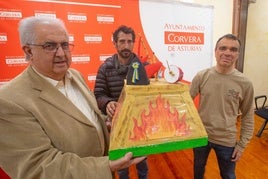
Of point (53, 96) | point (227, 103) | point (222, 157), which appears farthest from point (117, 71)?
point (222, 157)

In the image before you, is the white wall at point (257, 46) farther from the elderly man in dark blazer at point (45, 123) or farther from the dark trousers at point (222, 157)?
the elderly man in dark blazer at point (45, 123)

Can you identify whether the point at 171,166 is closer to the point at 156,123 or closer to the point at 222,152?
the point at 222,152

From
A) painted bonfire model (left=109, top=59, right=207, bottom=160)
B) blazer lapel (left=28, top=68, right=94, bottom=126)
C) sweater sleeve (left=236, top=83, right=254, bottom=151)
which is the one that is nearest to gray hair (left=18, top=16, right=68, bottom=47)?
blazer lapel (left=28, top=68, right=94, bottom=126)

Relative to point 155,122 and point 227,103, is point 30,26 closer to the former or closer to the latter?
point 155,122

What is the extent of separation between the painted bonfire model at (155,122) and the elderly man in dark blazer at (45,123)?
6 centimetres

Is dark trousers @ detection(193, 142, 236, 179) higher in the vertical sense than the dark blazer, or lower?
lower

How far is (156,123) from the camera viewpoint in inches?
29.2

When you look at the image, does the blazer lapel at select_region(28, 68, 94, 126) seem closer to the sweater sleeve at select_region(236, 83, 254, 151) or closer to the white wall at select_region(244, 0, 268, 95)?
the sweater sleeve at select_region(236, 83, 254, 151)

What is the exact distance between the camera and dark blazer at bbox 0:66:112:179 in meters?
0.62

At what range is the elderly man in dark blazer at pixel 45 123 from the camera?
626 millimetres

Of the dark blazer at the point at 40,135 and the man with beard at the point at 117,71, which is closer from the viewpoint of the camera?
the dark blazer at the point at 40,135

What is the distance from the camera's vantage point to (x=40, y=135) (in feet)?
2.12

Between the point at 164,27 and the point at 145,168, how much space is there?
5.63ft

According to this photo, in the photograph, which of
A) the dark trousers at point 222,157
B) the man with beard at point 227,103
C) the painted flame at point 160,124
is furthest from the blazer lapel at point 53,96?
the dark trousers at point 222,157
